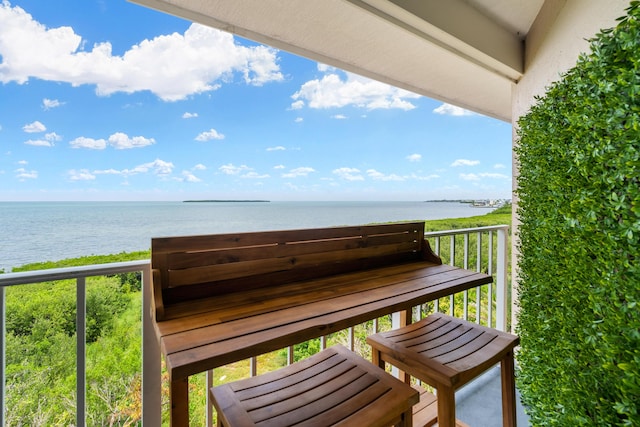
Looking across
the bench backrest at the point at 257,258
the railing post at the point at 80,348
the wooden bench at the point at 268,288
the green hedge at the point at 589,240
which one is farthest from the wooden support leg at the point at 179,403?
the green hedge at the point at 589,240

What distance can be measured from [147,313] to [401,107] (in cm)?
1273

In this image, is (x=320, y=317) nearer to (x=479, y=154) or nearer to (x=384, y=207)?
(x=384, y=207)

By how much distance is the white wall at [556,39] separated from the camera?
1.77 meters

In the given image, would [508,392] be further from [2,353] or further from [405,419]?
[2,353]

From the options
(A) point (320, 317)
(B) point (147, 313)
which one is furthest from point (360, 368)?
(B) point (147, 313)

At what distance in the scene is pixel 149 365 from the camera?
1.39m

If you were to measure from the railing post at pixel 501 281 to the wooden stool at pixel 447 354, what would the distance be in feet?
4.64

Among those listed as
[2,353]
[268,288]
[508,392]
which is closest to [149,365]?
[2,353]

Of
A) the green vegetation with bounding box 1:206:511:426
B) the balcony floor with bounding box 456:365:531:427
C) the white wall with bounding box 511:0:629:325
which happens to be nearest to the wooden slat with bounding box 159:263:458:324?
the green vegetation with bounding box 1:206:511:426

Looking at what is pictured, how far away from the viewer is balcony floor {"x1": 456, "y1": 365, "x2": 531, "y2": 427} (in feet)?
6.96

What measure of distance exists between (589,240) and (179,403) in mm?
1723

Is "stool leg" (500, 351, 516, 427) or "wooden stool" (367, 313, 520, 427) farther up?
"wooden stool" (367, 313, 520, 427)

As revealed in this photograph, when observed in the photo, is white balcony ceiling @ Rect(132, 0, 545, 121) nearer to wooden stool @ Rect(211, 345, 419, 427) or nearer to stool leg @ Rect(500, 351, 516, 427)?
wooden stool @ Rect(211, 345, 419, 427)

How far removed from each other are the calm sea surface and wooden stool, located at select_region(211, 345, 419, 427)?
405 centimetres
